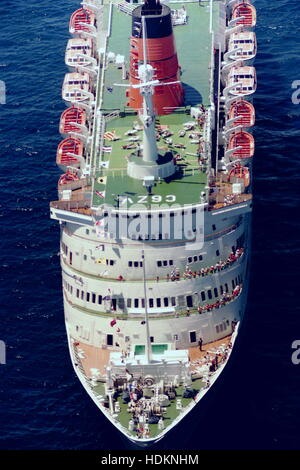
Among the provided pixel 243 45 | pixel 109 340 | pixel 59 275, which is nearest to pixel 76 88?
pixel 243 45

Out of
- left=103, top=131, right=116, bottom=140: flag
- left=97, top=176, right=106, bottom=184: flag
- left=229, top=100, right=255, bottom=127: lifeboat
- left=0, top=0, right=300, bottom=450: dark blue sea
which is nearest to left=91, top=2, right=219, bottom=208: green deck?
left=97, top=176, right=106, bottom=184: flag

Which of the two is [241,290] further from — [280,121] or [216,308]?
[280,121]

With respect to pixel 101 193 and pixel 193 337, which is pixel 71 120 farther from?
pixel 193 337

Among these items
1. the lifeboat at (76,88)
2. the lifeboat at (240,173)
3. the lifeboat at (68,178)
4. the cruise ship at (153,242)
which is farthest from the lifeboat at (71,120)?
the lifeboat at (240,173)

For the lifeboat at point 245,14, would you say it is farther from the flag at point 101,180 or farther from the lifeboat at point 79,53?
the flag at point 101,180

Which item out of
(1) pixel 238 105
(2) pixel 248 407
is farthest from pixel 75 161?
(2) pixel 248 407
